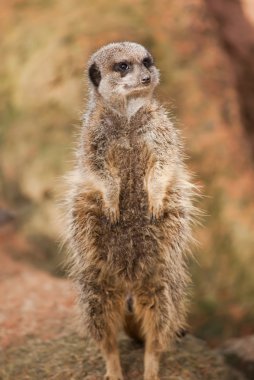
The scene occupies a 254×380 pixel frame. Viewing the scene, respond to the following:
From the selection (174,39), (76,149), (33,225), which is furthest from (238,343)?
(174,39)

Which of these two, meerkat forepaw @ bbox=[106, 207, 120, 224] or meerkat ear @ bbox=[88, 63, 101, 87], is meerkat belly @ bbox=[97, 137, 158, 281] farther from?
meerkat ear @ bbox=[88, 63, 101, 87]

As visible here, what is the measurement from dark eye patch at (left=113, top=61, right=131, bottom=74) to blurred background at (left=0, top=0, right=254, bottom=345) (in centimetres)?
163

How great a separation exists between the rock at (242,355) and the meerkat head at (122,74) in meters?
1.78

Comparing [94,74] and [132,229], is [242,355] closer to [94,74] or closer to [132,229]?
[132,229]

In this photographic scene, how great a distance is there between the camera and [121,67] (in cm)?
332

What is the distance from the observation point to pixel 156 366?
136 inches

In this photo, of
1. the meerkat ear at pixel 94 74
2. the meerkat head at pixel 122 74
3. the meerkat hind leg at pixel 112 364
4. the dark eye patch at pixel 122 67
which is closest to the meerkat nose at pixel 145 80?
the meerkat head at pixel 122 74

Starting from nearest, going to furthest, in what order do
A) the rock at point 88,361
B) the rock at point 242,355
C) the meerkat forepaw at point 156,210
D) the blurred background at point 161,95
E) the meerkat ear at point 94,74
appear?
1. the meerkat forepaw at point 156,210
2. the meerkat ear at point 94,74
3. the rock at point 88,361
4. the rock at point 242,355
5. the blurred background at point 161,95

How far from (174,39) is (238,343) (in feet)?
10.4

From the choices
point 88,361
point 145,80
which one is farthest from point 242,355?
point 145,80

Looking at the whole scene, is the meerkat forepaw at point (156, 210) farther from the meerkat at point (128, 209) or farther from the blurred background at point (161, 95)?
the blurred background at point (161, 95)

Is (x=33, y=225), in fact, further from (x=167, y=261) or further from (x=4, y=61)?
(x=167, y=261)

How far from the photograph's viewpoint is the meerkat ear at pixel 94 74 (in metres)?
3.41

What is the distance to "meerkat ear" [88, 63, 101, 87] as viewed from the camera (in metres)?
3.41
